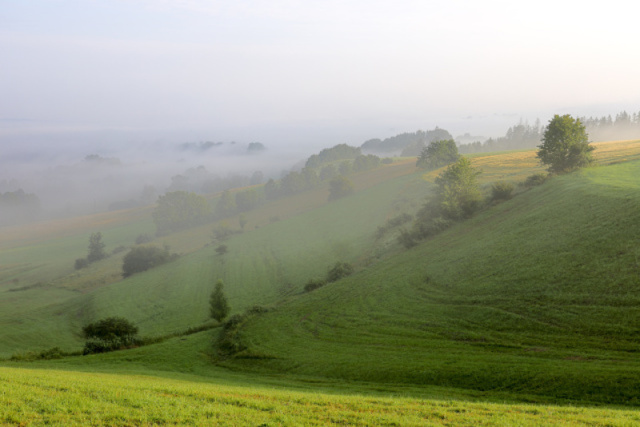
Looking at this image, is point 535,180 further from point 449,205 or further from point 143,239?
point 143,239

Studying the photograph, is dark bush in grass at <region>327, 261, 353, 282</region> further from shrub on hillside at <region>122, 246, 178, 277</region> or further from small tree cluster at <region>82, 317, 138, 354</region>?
shrub on hillside at <region>122, 246, 178, 277</region>

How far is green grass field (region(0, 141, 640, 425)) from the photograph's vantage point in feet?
50.2

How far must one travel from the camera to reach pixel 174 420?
1284 centimetres

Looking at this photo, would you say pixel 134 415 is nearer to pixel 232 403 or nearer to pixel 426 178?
pixel 232 403

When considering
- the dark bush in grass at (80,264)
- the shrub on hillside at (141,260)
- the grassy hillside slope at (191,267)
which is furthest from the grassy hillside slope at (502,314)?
the dark bush in grass at (80,264)

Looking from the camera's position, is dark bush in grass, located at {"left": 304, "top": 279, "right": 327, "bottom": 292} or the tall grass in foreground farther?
dark bush in grass, located at {"left": 304, "top": 279, "right": 327, "bottom": 292}

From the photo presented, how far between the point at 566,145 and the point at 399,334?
7065cm

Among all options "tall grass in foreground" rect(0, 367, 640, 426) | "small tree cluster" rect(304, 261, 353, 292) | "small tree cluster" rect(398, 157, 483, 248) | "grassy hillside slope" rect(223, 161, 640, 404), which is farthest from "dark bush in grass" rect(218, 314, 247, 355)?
"small tree cluster" rect(398, 157, 483, 248)

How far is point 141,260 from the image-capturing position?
370ft

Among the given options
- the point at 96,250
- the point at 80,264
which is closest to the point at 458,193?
the point at 80,264

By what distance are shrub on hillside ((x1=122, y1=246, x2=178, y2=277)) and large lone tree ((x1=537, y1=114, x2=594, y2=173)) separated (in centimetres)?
11123

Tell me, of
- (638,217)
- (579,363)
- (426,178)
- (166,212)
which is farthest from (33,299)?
(426,178)

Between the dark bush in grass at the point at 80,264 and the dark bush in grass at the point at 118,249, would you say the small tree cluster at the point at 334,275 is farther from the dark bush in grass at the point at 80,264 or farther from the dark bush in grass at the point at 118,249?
the dark bush in grass at the point at 118,249

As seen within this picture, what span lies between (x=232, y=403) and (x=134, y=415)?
410cm
